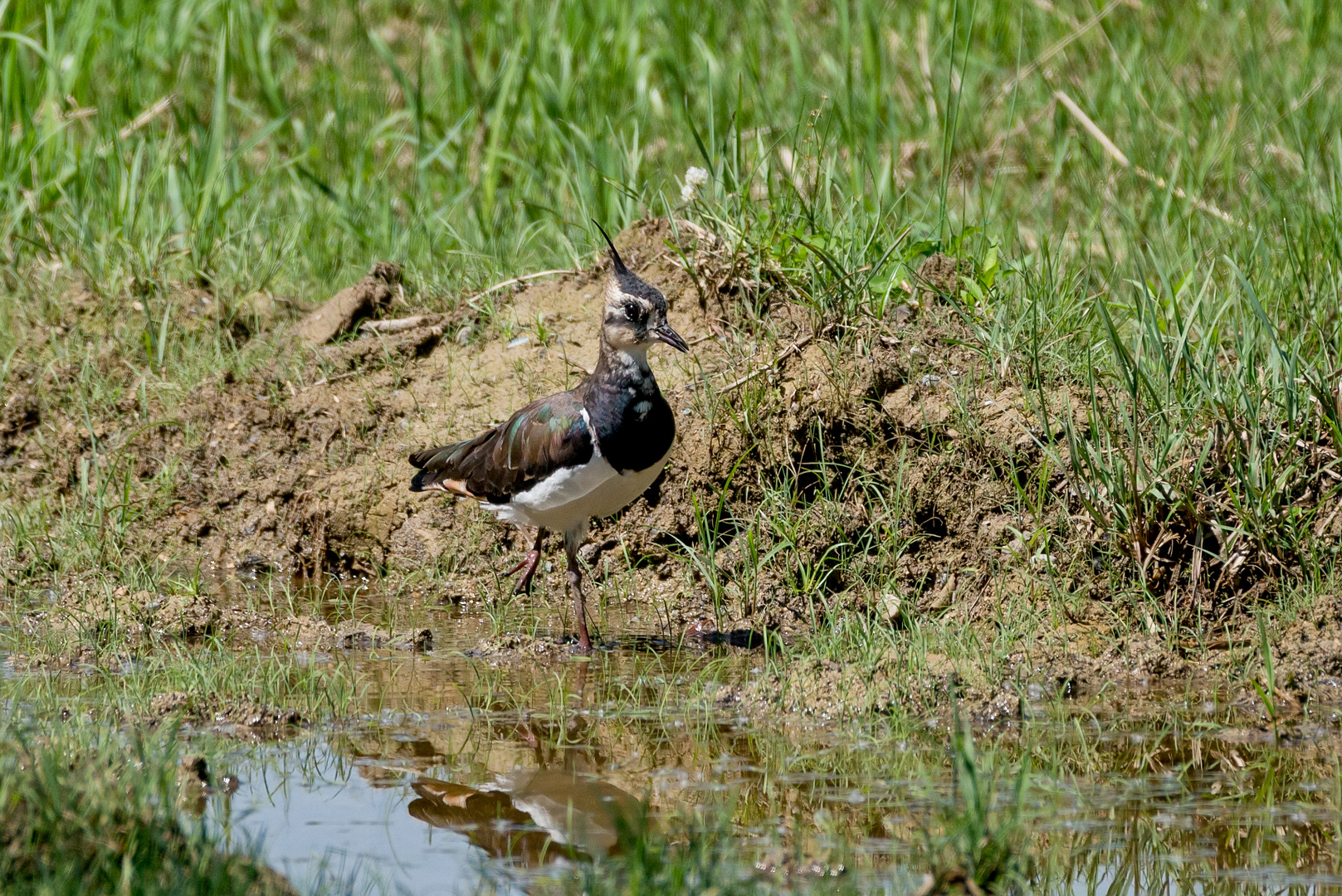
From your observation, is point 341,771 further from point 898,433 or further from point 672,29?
point 672,29

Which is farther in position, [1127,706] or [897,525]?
[897,525]

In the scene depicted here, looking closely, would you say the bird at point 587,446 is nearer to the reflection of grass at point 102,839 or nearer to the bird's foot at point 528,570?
the bird's foot at point 528,570

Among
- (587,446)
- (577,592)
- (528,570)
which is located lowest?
(528,570)

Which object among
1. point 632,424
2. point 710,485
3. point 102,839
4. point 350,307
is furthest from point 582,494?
point 102,839

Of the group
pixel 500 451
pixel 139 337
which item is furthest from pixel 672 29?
pixel 500 451

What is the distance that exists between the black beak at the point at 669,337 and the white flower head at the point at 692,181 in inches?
38.7

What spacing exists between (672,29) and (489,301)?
3046mm

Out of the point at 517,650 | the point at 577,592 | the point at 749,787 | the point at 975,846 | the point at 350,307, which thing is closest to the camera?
the point at 975,846

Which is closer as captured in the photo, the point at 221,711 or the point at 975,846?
the point at 975,846

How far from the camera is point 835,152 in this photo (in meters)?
6.61

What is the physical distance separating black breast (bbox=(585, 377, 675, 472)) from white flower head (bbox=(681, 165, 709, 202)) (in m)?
1.18

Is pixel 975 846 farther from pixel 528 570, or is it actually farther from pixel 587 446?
pixel 528 570

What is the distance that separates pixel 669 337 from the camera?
5328 millimetres

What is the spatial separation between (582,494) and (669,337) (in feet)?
2.15
